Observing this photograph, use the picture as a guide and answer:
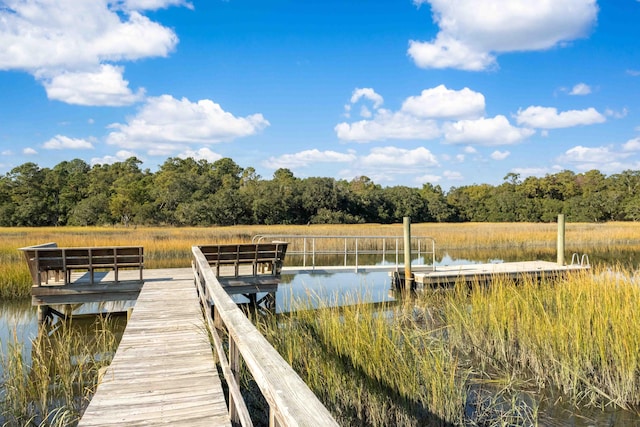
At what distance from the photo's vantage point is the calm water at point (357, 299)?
205 inches

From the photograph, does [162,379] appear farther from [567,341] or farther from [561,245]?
[561,245]

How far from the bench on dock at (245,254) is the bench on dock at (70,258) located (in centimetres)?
142

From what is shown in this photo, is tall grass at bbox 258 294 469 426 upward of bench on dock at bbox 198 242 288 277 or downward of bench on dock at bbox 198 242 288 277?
downward

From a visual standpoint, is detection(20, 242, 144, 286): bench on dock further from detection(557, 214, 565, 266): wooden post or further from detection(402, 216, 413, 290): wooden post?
detection(557, 214, 565, 266): wooden post

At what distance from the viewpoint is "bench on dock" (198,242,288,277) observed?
1008 cm

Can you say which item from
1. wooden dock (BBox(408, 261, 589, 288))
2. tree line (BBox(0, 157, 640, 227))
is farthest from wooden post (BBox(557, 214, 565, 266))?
tree line (BBox(0, 157, 640, 227))

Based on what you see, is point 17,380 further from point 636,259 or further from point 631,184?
point 631,184

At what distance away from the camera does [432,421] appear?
4562mm

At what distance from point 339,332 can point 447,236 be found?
23258mm

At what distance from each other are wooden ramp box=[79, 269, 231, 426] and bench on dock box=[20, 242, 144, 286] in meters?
2.94

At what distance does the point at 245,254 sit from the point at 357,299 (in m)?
3.48

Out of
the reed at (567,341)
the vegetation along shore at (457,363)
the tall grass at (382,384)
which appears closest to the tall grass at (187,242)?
the vegetation along shore at (457,363)

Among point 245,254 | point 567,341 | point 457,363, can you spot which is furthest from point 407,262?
point 457,363

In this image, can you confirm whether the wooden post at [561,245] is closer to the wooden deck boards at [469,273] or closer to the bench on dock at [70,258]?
the wooden deck boards at [469,273]
